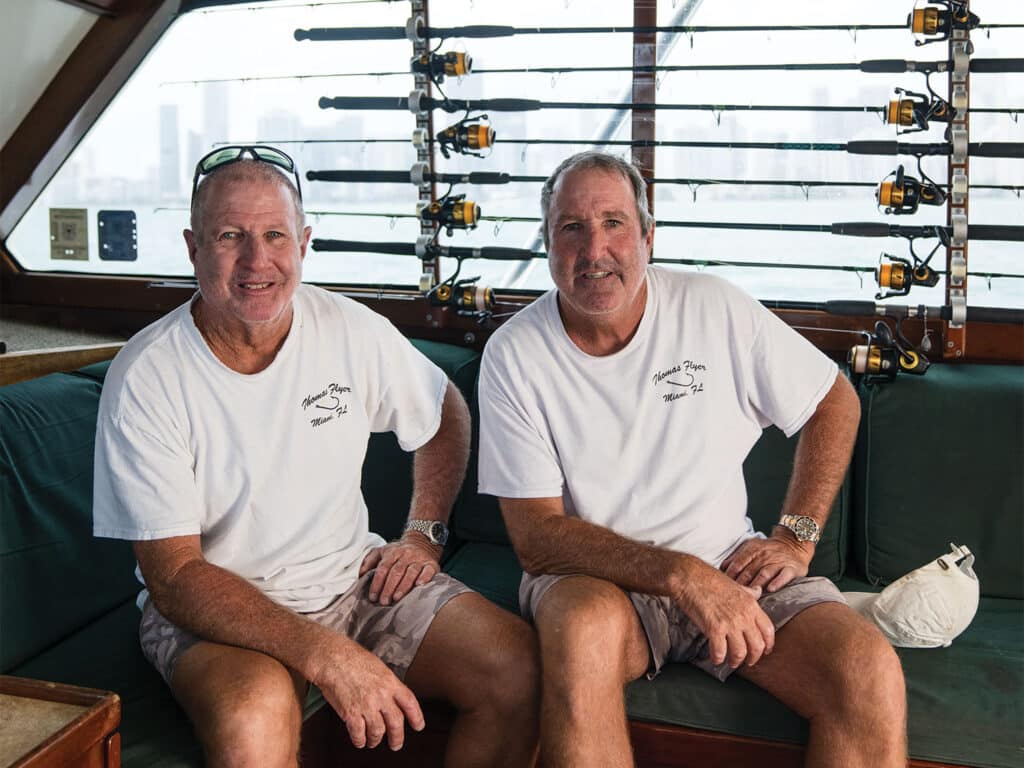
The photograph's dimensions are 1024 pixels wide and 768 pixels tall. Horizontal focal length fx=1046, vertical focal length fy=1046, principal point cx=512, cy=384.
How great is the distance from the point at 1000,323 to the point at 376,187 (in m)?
2.05

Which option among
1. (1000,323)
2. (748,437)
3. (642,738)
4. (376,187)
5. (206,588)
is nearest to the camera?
(206,588)

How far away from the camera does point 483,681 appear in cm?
195

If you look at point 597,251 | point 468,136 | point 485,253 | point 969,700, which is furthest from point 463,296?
point 969,700

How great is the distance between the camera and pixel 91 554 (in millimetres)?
2350

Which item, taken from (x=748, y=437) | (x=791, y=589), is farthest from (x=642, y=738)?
(x=748, y=437)

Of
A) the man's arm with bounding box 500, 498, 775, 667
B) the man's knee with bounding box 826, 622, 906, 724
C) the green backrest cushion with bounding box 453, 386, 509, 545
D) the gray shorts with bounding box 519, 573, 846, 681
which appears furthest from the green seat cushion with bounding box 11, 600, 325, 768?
the man's knee with bounding box 826, 622, 906, 724

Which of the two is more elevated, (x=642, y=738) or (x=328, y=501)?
(x=328, y=501)

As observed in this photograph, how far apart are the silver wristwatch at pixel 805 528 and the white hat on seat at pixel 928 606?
18cm

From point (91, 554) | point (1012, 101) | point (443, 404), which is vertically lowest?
point (91, 554)

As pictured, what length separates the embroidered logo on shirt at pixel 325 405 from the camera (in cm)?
208

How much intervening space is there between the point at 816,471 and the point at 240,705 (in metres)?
1.27

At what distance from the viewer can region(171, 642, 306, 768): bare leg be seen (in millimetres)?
1672

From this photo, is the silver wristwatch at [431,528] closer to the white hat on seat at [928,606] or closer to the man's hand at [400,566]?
the man's hand at [400,566]

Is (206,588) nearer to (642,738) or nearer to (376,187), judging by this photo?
(642,738)
